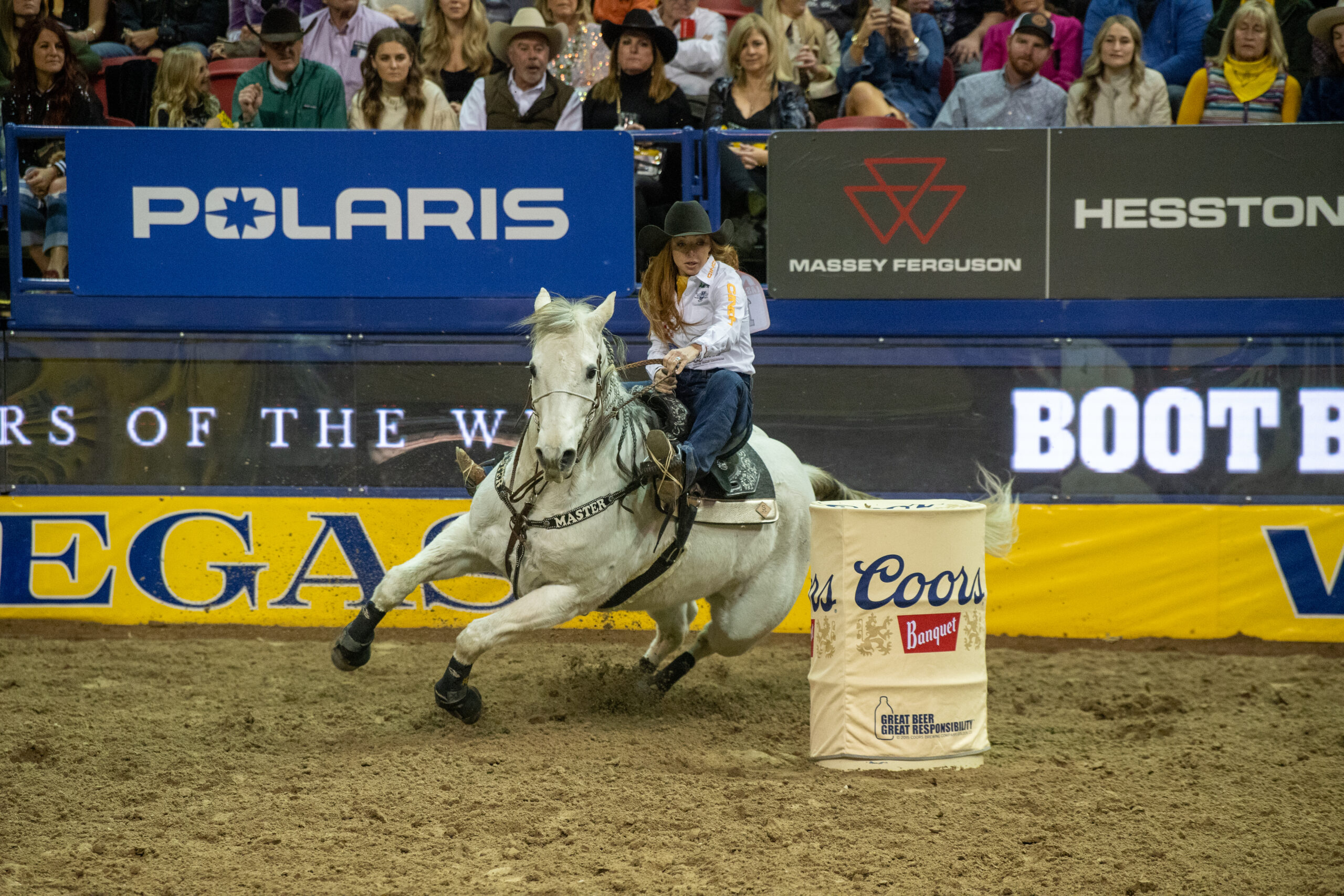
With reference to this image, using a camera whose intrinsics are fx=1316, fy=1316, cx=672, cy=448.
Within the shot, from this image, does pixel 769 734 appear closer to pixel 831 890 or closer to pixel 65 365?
pixel 831 890

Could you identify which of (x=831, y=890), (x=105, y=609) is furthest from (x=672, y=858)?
(x=105, y=609)

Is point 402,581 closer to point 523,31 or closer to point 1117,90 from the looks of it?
point 523,31

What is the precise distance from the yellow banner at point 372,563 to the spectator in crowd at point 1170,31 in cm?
367

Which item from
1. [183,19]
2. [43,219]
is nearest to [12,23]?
[183,19]

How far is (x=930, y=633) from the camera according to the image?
18.8 feet

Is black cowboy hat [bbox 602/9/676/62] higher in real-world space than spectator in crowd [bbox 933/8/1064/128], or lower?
higher

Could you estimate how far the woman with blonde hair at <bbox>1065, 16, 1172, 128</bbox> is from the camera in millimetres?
8969

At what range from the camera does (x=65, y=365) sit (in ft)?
27.8

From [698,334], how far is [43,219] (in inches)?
205

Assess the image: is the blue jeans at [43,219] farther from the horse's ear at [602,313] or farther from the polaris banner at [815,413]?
the horse's ear at [602,313]

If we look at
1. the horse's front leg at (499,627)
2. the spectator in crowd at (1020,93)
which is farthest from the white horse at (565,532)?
the spectator in crowd at (1020,93)

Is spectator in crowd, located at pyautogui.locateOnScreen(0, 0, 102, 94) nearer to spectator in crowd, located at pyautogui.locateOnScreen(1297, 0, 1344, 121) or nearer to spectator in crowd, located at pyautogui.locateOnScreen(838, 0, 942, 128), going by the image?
spectator in crowd, located at pyautogui.locateOnScreen(838, 0, 942, 128)

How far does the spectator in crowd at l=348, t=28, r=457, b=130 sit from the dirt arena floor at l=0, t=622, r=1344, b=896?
3651 mm

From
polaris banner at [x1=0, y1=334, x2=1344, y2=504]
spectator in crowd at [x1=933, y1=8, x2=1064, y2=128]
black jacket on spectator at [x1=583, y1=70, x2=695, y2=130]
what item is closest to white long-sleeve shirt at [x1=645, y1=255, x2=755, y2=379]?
polaris banner at [x1=0, y1=334, x2=1344, y2=504]
